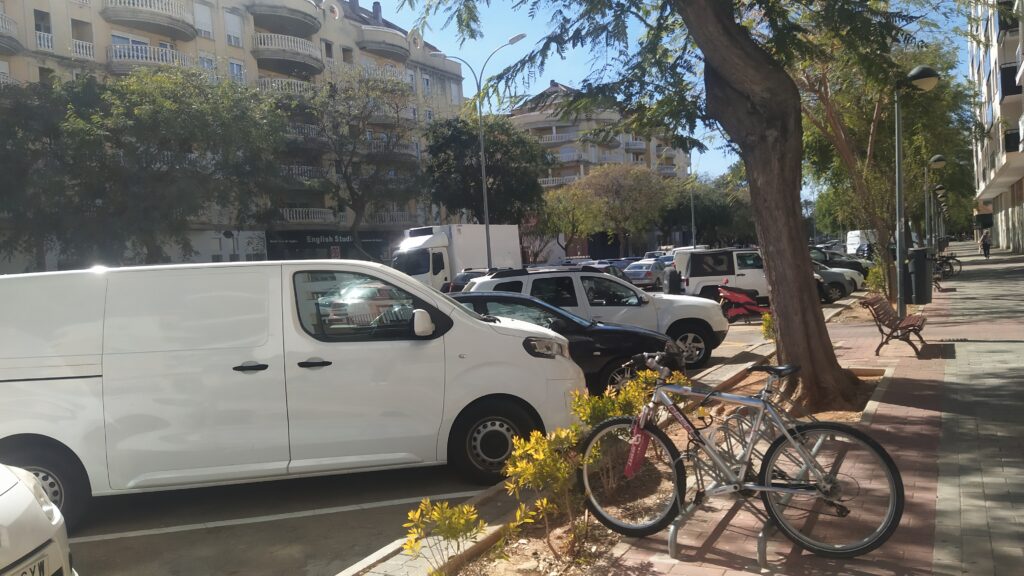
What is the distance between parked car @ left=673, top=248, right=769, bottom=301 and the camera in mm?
19078

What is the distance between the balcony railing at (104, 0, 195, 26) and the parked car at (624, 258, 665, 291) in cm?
2412

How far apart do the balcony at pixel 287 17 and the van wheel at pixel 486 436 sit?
39.8 meters

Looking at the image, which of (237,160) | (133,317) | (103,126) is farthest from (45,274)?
(237,160)

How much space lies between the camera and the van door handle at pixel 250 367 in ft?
17.9

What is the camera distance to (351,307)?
5832 mm

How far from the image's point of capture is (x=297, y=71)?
42.8 metres

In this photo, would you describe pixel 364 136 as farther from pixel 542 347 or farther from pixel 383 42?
pixel 542 347

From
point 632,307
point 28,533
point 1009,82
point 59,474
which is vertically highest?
point 1009,82

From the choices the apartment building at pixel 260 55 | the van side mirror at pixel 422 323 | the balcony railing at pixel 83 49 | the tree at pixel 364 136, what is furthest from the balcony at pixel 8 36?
the van side mirror at pixel 422 323

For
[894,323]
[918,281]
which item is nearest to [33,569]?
[894,323]

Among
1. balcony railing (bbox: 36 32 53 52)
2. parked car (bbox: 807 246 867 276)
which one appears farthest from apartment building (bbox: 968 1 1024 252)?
balcony railing (bbox: 36 32 53 52)

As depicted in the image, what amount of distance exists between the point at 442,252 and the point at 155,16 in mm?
19743

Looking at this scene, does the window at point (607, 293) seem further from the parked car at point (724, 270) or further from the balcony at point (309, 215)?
the balcony at point (309, 215)

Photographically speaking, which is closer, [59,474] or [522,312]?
[59,474]
